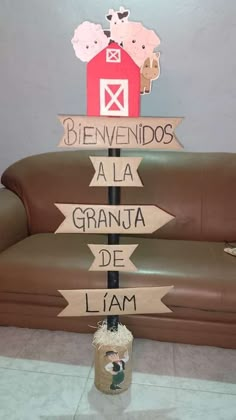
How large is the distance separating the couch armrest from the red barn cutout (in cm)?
91

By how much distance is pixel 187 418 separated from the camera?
1.22m

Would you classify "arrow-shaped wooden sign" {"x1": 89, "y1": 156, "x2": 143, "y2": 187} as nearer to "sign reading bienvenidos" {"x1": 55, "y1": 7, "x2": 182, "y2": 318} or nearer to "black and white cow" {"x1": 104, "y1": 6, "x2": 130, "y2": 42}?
"sign reading bienvenidos" {"x1": 55, "y1": 7, "x2": 182, "y2": 318}

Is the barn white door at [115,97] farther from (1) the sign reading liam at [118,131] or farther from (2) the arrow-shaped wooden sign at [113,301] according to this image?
(2) the arrow-shaped wooden sign at [113,301]

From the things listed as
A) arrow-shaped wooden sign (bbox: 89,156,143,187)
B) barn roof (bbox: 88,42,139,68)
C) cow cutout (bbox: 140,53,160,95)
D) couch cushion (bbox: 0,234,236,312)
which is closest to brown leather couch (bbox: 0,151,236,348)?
couch cushion (bbox: 0,234,236,312)

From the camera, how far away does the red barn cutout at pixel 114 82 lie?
3.66 feet

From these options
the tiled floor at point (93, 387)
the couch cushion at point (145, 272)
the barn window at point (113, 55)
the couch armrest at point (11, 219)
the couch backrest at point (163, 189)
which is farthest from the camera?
the couch backrest at point (163, 189)

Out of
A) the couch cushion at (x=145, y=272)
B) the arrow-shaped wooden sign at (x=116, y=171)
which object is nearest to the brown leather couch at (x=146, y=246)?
the couch cushion at (x=145, y=272)

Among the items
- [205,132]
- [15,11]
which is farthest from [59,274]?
[15,11]

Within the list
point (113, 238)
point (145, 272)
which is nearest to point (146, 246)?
point (145, 272)

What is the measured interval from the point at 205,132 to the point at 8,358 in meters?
1.63

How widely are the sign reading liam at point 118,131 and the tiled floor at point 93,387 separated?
92 centimetres

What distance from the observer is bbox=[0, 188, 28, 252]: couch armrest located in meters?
1.77

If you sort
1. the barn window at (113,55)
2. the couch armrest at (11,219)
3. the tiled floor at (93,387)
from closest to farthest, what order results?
1. the barn window at (113,55)
2. the tiled floor at (93,387)
3. the couch armrest at (11,219)

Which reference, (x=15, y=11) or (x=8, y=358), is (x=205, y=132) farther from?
(x=8, y=358)
